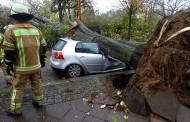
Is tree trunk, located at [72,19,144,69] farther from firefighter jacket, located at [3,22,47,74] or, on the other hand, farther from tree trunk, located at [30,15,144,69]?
firefighter jacket, located at [3,22,47,74]

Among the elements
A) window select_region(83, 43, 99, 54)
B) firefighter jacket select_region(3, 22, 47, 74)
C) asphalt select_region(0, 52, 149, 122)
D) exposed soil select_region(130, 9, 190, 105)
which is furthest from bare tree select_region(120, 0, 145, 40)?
firefighter jacket select_region(3, 22, 47, 74)

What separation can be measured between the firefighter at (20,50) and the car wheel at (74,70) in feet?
12.3

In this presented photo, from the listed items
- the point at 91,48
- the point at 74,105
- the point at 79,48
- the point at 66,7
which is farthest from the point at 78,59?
the point at 66,7

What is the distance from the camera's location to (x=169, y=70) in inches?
182

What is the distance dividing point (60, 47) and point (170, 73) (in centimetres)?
456

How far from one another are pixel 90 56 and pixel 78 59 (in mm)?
448

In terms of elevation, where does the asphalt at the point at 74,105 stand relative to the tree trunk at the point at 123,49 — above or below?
below

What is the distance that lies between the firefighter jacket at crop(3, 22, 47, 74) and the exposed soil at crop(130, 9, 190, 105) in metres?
2.04

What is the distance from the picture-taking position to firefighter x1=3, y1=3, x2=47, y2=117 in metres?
4.12

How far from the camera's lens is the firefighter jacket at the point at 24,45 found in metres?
4.09

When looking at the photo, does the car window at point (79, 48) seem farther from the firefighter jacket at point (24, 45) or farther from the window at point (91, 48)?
the firefighter jacket at point (24, 45)

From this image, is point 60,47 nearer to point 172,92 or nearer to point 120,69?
point 120,69

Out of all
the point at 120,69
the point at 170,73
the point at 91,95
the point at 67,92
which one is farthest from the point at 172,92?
the point at 120,69

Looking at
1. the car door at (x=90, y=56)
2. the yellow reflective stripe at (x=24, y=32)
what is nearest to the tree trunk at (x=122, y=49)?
the car door at (x=90, y=56)
